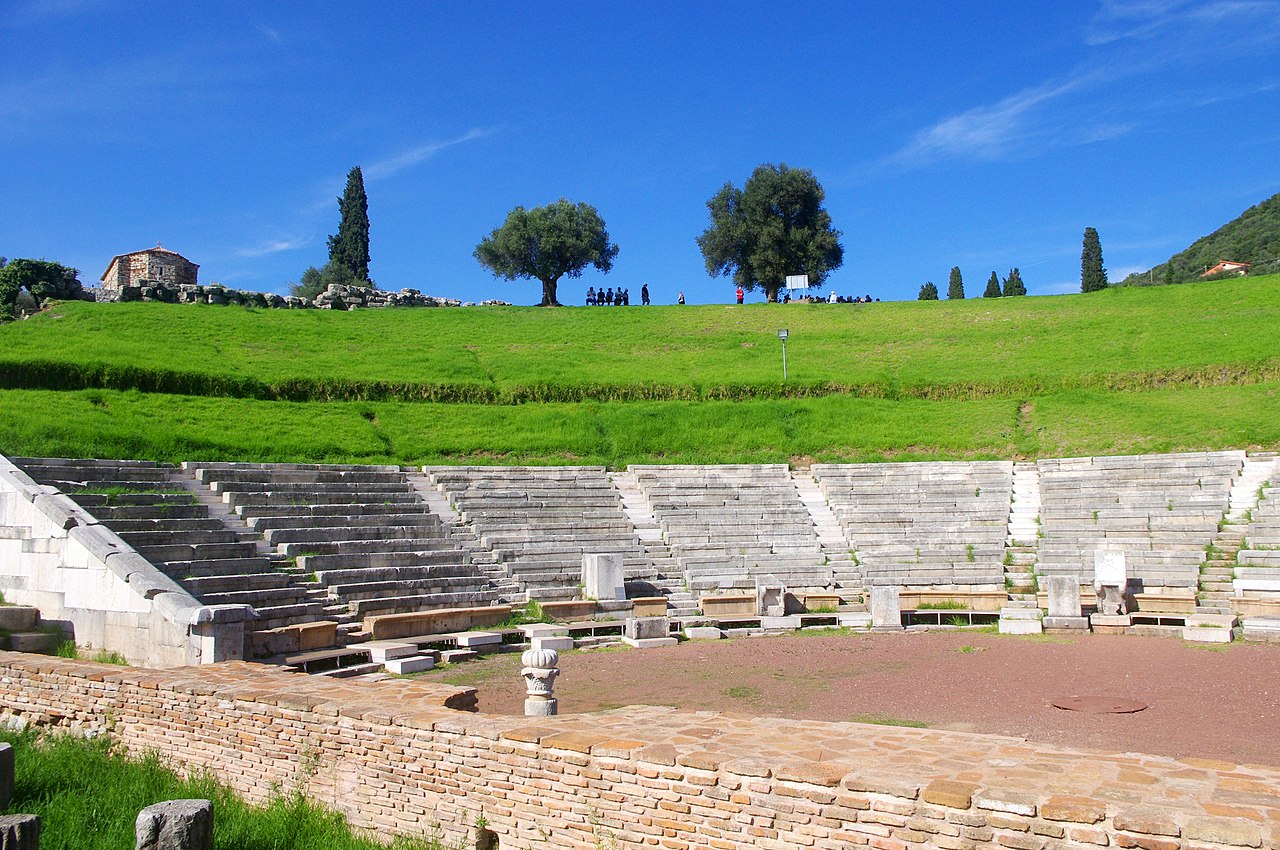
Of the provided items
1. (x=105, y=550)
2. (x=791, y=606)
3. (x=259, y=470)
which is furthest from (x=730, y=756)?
(x=259, y=470)

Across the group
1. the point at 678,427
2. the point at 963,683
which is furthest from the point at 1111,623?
the point at 678,427

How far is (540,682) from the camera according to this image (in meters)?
9.88

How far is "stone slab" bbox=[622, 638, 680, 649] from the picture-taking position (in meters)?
15.7

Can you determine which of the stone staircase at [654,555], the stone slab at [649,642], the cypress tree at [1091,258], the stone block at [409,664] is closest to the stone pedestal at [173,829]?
the stone block at [409,664]

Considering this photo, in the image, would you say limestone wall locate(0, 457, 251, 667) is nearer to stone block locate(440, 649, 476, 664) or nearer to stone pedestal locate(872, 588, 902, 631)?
stone block locate(440, 649, 476, 664)

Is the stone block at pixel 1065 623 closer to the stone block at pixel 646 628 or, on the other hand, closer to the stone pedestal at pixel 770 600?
the stone pedestal at pixel 770 600

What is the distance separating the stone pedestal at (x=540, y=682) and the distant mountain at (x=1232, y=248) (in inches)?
3123

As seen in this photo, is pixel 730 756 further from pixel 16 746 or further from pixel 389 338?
pixel 389 338

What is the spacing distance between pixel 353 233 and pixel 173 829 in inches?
3005

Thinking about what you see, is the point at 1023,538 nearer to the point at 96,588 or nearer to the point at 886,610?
the point at 886,610

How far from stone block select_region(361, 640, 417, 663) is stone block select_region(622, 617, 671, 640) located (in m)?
3.94

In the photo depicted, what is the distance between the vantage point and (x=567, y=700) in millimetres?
11297

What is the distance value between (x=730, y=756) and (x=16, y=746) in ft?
24.8

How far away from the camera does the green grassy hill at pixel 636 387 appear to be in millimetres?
23844
